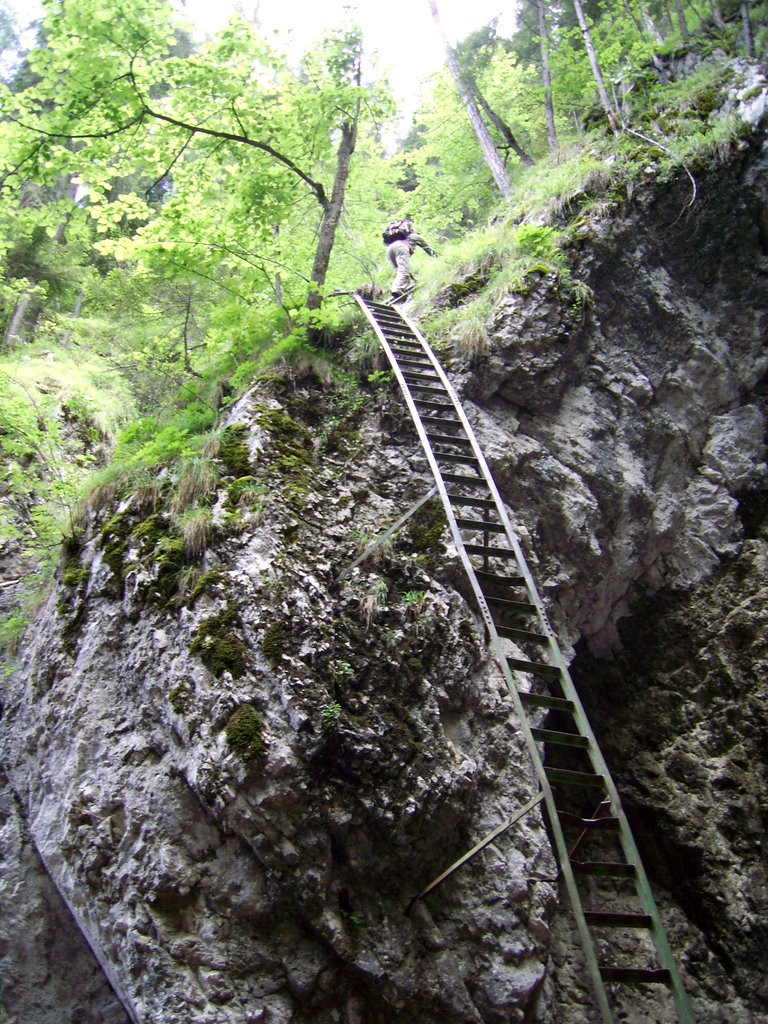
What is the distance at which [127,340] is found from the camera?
522 inches

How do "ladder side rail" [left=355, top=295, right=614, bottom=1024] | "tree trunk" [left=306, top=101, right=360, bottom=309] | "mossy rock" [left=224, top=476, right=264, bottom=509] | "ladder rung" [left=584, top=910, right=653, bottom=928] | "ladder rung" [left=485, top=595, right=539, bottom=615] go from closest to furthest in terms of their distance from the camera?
"ladder side rail" [left=355, top=295, right=614, bottom=1024]
"ladder rung" [left=584, top=910, right=653, bottom=928]
"ladder rung" [left=485, top=595, right=539, bottom=615]
"mossy rock" [left=224, top=476, right=264, bottom=509]
"tree trunk" [left=306, top=101, right=360, bottom=309]

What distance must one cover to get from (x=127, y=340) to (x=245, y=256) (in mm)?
7179

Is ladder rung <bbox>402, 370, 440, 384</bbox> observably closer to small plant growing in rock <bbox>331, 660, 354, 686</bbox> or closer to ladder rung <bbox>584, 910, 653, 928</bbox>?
small plant growing in rock <bbox>331, 660, 354, 686</bbox>

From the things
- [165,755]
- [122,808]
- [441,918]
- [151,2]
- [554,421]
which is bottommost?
[441,918]

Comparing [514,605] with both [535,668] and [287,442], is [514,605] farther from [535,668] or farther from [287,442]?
[287,442]

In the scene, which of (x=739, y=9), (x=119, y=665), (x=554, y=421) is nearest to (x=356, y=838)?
(x=119, y=665)

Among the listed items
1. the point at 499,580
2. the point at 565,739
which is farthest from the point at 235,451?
the point at 565,739

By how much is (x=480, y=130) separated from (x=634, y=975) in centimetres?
1376

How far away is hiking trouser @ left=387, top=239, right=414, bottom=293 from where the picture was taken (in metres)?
9.38

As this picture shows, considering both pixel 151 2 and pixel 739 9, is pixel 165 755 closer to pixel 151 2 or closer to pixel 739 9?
pixel 151 2

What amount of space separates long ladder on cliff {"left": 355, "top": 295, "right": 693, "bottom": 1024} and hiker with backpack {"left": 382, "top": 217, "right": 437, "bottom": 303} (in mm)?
1566

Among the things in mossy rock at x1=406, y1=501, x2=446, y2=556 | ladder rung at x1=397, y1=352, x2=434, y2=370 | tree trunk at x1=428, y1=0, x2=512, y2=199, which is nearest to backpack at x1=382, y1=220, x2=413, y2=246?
tree trunk at x1=428, y1=0, x2=512, y2=199

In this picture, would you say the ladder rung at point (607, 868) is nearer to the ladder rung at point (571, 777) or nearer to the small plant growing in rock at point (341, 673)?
the ladder rung at point (571, 777)

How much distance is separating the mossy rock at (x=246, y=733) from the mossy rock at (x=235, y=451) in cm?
222
